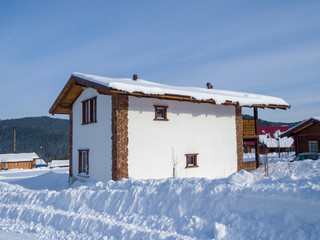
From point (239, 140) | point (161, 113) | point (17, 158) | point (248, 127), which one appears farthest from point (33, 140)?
point (161, 113)

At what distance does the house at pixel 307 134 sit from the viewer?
2152 centimetres

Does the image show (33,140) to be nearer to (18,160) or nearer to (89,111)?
(18,160)

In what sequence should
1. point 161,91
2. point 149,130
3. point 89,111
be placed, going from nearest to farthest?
point 161,91, point 149,130, point 89,111

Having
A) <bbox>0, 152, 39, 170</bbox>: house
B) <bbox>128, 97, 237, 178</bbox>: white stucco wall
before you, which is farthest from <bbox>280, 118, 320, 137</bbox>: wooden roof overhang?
<bbox>0, 152, 39, 170</bbox>: house

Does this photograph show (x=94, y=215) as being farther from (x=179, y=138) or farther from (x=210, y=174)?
(x=210, y=174)

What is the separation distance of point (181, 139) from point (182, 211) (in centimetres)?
656

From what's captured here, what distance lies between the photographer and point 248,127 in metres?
15.6

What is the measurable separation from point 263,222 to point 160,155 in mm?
7105

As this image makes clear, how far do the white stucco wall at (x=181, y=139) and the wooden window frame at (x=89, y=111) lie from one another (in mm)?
2540

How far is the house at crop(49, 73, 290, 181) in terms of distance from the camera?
11094mm

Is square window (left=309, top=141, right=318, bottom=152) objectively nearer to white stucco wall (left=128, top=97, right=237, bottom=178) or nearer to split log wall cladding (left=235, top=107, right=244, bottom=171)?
split log wall cladding (left=235, top=107, right=244, bottom=171)

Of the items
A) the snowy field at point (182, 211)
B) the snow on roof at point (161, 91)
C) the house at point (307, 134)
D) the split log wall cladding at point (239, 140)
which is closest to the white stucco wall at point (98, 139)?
the snow on roof at point (161, 91)

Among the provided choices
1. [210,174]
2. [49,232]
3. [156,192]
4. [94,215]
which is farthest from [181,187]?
[210,174]

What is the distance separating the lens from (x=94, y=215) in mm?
7195
